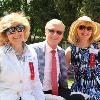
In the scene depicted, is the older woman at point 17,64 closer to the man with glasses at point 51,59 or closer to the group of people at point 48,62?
the group of people at point 48,62

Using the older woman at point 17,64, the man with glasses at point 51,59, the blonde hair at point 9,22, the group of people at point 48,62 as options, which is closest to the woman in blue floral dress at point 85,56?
the group of people at point 48,62

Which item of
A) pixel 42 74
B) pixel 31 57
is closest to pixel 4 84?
pixel 31 57

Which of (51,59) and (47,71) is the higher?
(51,59)

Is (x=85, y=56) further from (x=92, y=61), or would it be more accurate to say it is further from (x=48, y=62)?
(x=48, y=62)

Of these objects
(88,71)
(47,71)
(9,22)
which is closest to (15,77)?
(9,22)

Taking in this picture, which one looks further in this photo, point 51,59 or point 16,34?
point 51,59

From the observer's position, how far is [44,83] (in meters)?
5.80

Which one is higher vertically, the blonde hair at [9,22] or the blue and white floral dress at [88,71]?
the blonde hair at [9,22]

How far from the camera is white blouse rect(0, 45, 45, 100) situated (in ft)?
15.6

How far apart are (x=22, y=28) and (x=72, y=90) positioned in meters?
1.63

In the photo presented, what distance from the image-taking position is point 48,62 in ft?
19.2

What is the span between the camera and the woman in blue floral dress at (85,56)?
6.15 meters

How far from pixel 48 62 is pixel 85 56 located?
2.14 ft

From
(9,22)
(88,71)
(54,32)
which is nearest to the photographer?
(9,22)
